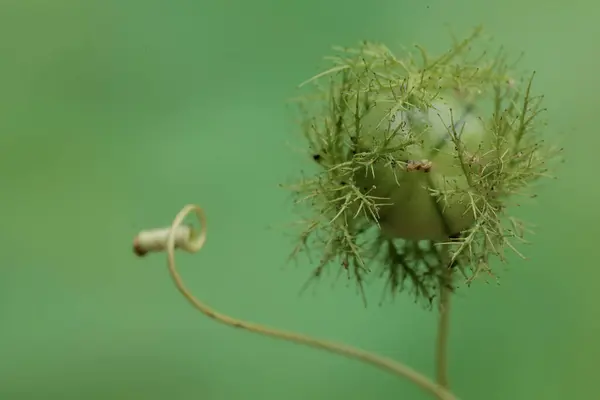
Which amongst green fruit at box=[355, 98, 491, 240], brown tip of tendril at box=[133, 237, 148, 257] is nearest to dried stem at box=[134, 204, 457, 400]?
brown tip of tendril at box=[133, 237, 148, 257]

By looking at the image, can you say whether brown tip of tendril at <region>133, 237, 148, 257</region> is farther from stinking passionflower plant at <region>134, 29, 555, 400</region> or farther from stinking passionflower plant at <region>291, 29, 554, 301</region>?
stinking passionflower plant at <region>291, 29, 554, 301</region>

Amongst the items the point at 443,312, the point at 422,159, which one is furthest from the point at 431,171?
the point at 443,312

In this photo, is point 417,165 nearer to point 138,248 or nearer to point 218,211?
point 138,248

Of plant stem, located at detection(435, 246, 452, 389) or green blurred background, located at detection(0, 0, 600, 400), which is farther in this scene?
green blurred background, located at detection(0, 0, 600, 400)

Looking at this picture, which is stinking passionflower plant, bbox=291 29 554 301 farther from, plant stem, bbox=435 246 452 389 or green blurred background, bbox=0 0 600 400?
green blurred background, bbox=0 0 600 400

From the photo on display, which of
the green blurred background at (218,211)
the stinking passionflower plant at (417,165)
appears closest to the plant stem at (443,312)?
the stinking passionflower plant at (417,165)

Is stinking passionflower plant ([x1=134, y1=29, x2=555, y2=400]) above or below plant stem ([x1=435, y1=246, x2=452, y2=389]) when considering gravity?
above

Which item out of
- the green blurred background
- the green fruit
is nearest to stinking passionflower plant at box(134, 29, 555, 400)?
the green fruit

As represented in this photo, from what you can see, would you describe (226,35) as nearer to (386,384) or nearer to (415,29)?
(415,29)
